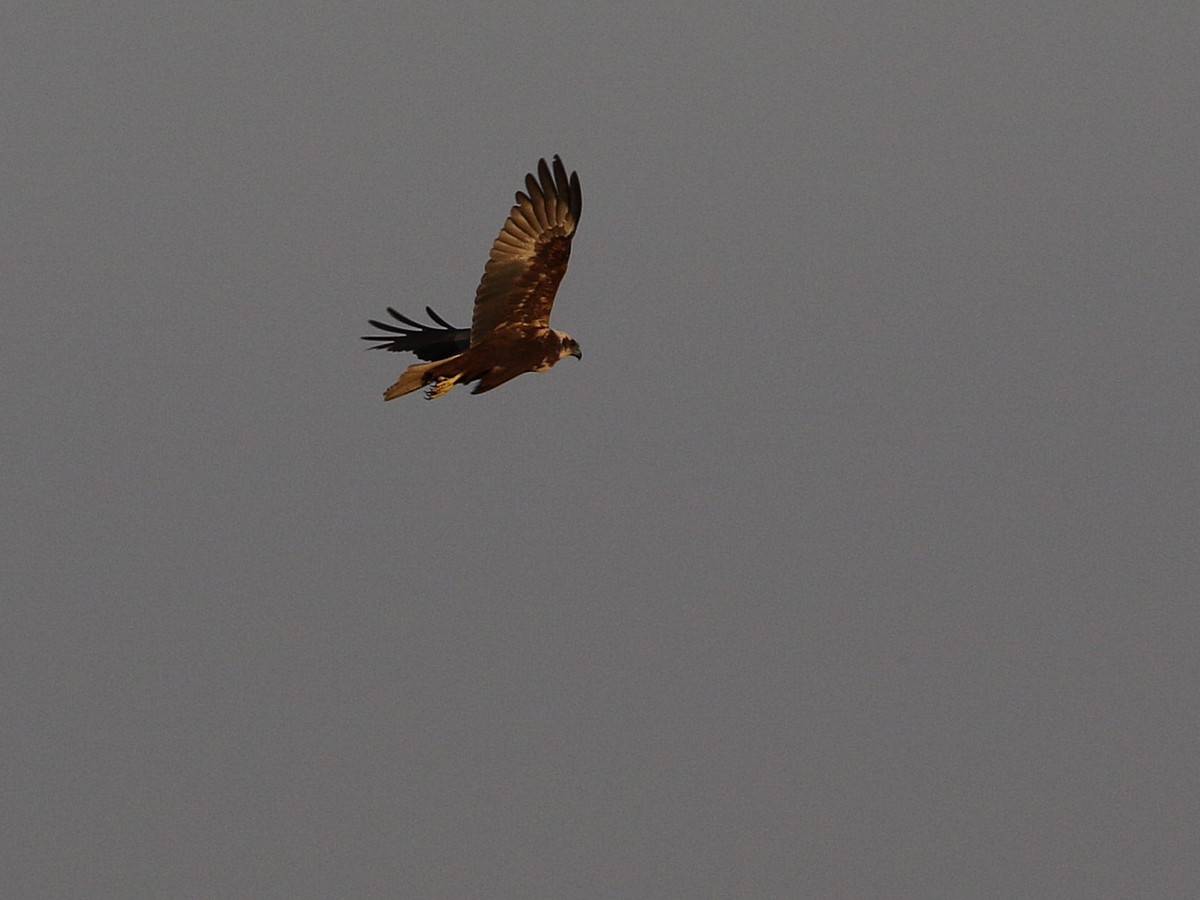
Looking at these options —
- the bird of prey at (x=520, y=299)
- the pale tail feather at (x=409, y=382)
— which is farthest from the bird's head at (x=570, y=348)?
the pale tail feather at (x=409, y=382)

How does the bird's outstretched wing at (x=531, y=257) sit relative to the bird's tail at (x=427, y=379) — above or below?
above

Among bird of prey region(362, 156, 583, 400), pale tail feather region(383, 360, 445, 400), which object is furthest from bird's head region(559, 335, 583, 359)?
pale tail feather region(383, 360, 445, 400)

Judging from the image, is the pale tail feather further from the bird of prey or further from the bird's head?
the bird's head

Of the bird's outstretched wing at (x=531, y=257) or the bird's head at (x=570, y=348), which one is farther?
the bird's head at (x=570, y=348)

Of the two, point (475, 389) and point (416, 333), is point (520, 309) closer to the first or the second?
point (475, 389)

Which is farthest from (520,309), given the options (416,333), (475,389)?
(416,333)

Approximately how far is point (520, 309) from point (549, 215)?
1305 millimetres

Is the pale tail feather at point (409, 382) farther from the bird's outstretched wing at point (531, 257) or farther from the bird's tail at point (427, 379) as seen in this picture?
the bird's outstretched wing at point (531, 257)

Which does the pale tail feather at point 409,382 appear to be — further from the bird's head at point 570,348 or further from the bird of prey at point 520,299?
the bird's head at point 570,348

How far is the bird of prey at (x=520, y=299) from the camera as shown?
2270cm

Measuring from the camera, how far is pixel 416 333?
26.0m

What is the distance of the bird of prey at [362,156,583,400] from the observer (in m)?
22.7

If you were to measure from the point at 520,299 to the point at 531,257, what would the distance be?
585 mm

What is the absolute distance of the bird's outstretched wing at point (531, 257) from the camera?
22656 millimetres
